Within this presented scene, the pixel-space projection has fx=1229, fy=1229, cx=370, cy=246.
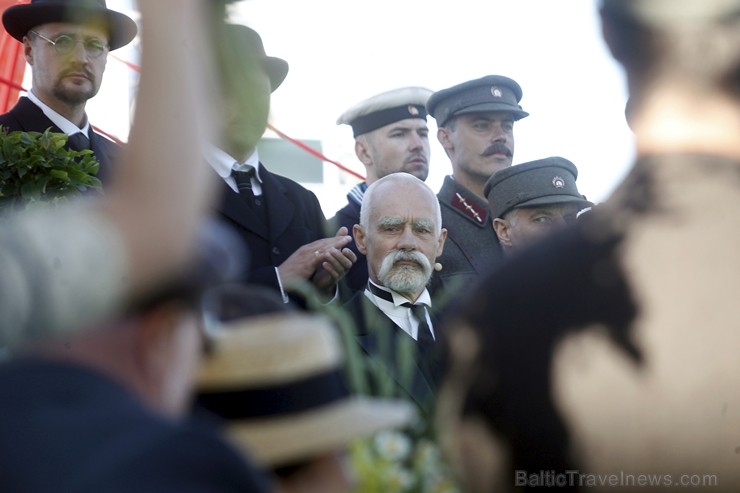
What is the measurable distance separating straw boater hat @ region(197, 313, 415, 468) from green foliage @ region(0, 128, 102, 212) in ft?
6.95

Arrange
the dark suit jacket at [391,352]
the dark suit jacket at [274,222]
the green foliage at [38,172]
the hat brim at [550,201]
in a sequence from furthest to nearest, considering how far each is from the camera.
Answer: the hat brim at [550,201], the dark suit jacket at [274,222], the green foliage at [38,172], the dark suit jacket at [391,352]

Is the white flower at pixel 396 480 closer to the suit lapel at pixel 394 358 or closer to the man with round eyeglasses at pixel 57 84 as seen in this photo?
the suit lapel at pixel 394 358

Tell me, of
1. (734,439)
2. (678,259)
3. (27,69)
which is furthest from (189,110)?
(27,69)

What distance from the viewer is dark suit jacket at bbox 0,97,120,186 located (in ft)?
13.6

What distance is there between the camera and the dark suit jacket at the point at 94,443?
830mm

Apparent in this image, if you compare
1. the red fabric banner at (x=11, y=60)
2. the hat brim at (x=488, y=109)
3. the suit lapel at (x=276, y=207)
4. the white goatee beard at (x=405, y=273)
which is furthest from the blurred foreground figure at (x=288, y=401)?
the red fabric banner at (x=11, y=60)

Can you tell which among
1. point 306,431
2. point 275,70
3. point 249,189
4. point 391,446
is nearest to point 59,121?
point 249,189

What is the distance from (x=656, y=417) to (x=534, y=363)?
150mm

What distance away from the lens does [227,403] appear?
57.9 inches

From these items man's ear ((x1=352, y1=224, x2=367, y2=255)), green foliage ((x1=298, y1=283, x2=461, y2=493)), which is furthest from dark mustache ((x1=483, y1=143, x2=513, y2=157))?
green foliage ((x1=298, y1=283, x2=461, y2=493))

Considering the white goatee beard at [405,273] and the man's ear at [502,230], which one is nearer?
the white goatee beard at [405,273]

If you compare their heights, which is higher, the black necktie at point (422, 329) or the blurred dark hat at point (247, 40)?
the black necktie at point (422, 329)

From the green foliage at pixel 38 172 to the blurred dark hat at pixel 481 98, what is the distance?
6.46 ft

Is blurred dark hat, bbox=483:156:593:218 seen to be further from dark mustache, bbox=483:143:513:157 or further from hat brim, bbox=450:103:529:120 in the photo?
hat brim, bbox=450:103:529:120
